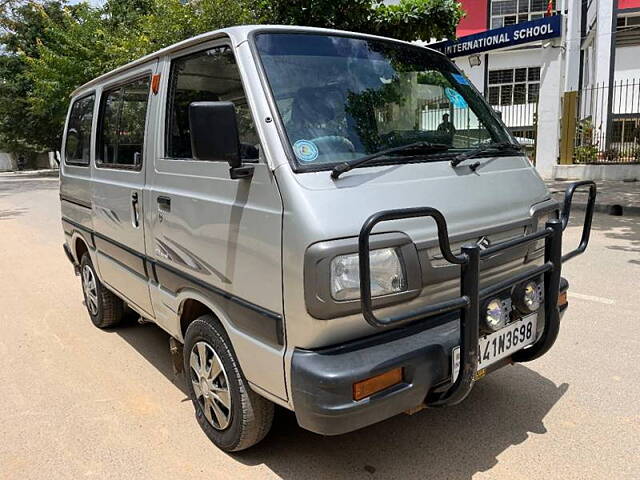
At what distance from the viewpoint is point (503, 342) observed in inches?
104

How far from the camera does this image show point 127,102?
3910mm

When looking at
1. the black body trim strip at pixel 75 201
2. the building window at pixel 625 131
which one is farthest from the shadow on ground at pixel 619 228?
the building window at pixel 625 131

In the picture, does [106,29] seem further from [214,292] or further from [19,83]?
[214,292]

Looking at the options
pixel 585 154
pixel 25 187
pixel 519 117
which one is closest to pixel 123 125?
pixel 585 154

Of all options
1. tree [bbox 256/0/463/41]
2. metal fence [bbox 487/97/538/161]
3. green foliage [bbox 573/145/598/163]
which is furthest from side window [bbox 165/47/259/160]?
metal fence [bbox 487/97/538/161]

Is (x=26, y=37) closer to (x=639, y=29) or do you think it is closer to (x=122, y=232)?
(x=639, y=29)

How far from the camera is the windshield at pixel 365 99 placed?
2600mm

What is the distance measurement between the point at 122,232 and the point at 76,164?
1560 millimetres

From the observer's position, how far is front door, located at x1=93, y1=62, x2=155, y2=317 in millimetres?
3572

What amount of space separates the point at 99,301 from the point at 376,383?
3.41 meters

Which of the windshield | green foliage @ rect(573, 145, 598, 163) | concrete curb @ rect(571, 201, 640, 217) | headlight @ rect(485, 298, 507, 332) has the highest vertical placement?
the windshield

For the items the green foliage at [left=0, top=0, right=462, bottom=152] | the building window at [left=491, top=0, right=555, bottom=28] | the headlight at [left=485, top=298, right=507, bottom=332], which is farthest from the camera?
the building window at [left=491, top=0, right=555, bottom=28]

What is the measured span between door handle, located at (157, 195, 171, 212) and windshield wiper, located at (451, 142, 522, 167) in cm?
159

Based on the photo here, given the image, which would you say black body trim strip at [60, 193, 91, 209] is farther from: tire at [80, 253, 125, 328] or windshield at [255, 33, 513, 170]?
windshield at [255, 33, 513, 170]
